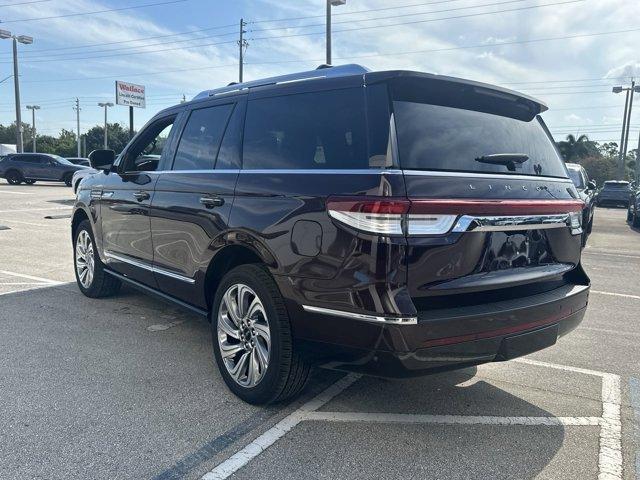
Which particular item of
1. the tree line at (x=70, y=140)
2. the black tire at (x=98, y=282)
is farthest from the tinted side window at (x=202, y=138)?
the tree line at (x=70, y=140)

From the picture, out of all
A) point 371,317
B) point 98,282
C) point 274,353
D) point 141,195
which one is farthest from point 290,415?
point 98,282

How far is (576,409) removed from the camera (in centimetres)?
345

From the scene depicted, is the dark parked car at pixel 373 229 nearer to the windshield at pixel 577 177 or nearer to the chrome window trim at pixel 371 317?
the chrome window trim at pixel 371 317

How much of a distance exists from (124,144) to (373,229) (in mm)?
89871

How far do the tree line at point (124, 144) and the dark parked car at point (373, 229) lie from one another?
67.4 meters

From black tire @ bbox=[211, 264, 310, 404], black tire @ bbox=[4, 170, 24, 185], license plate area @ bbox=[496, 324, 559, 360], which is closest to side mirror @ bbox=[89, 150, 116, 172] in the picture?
black tire @ bbox=[211, 264, 310, 404]

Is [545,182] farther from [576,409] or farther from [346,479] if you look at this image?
[346,479]

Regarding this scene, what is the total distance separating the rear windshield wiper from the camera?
303cm

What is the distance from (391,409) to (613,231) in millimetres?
15355

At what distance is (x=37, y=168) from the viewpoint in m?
29.0

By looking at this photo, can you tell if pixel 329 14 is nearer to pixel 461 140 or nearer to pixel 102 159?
pixel 102 159

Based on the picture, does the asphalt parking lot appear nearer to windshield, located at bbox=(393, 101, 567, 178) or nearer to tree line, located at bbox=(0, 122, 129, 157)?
windshield, located at bbox=(393, 101, 567, 178)

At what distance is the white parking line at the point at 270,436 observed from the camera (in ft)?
8.72

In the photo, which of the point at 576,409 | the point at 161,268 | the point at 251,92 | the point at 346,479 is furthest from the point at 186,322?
the point at 576,409
